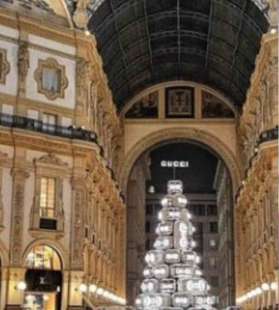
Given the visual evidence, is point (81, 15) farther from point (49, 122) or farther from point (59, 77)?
point (49, 122)

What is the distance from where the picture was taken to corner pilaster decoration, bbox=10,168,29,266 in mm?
37938

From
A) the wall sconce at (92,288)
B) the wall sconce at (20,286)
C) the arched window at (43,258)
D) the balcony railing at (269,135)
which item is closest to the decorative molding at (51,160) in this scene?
the arched window at (43,258)

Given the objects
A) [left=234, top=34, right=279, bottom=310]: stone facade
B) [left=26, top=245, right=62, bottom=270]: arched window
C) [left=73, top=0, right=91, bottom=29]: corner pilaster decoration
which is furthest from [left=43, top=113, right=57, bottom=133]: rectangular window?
[left=234, top=34, right=279, bottom=310]: stone facade

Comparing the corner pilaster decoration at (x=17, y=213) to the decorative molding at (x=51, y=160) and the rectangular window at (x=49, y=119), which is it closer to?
the decorative molding at (x=51, y=160)

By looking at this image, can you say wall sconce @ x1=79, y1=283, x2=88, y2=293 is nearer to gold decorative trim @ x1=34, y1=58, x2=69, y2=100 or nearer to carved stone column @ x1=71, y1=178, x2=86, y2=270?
carved stone column @ x1=71, y1=178, x2=86, y2=270

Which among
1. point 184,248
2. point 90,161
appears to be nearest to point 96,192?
point 90,161

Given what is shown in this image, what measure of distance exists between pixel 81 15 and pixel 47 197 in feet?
37.1

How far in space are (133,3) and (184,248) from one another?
56.7ft

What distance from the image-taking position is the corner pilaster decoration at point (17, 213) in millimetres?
37938

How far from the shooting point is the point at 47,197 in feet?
132

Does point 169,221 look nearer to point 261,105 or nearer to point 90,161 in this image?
point 90,161

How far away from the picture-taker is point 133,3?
159 feet

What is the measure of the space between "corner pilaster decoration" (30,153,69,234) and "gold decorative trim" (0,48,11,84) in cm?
494

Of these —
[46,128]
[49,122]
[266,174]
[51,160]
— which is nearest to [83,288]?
[51,160]
